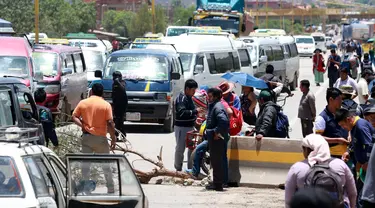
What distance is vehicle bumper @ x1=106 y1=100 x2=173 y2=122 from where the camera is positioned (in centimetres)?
2333

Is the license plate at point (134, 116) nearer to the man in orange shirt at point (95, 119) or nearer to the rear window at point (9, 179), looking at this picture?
the man in orange shirt at point (95, 119)

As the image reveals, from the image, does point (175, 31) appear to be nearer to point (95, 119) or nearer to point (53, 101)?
point (53, 101)

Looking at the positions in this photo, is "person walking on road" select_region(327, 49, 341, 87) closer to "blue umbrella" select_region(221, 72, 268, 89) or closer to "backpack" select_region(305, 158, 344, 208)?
"blue umbrella" select_region(221, 72, 268, 89)

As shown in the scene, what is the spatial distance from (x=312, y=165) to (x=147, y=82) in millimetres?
15946

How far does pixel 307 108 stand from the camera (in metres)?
18.0

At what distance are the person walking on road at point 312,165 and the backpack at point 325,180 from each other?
2.9 inches

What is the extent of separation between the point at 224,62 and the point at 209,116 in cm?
1466

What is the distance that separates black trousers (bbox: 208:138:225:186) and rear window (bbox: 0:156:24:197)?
22.3ft

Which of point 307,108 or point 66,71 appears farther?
point 66,71

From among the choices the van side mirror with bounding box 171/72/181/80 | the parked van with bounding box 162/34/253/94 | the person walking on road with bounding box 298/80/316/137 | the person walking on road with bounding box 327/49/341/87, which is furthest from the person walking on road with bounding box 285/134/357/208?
the person walking on road with bounding box 327/49/341/87

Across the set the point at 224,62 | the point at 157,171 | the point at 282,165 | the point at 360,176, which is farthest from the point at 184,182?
the point at 224,62

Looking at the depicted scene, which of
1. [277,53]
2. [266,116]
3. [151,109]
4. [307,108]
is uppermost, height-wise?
[266,116]

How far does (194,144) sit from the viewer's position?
625 inches

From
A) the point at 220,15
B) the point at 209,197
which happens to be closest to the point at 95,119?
the point at 209,197
